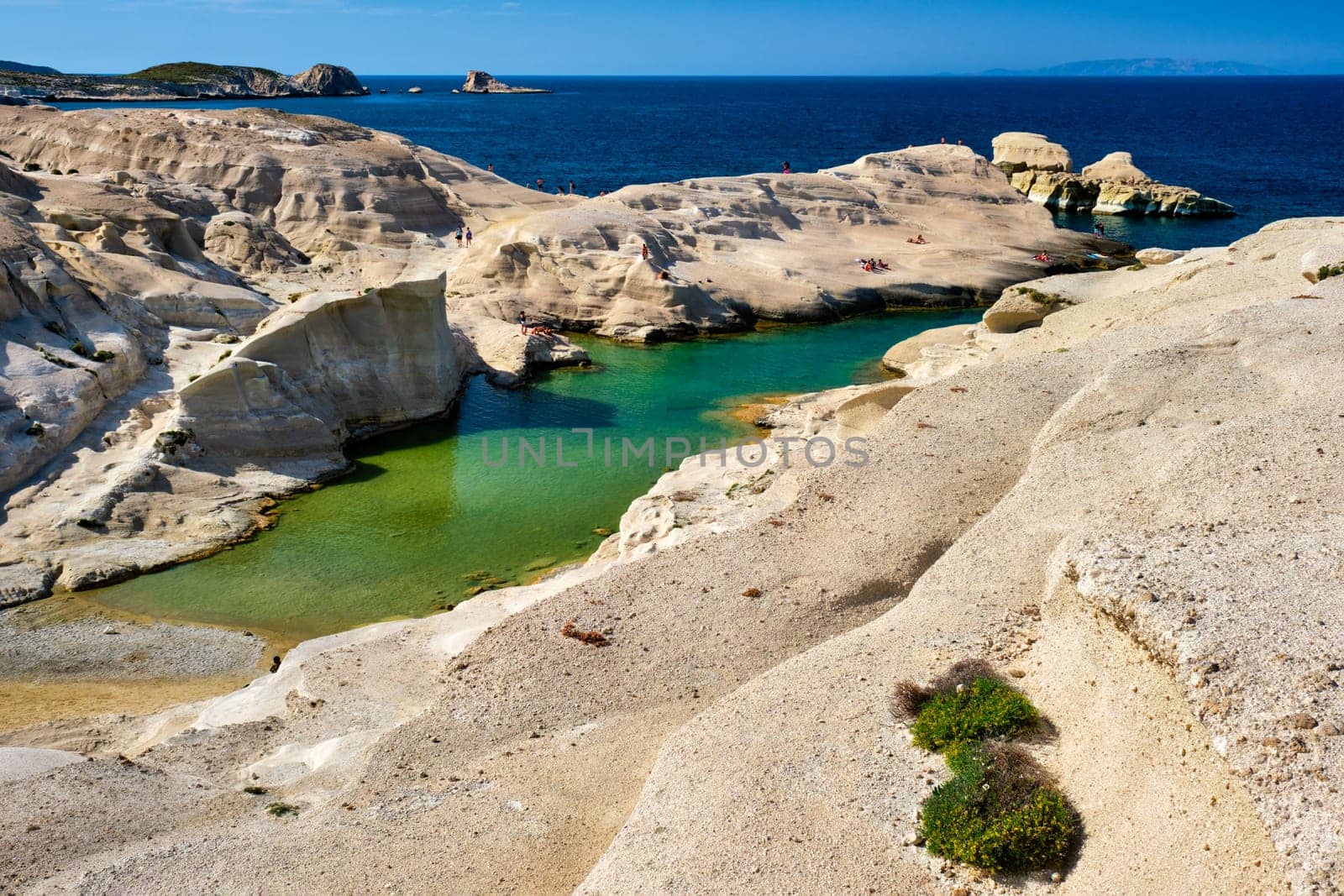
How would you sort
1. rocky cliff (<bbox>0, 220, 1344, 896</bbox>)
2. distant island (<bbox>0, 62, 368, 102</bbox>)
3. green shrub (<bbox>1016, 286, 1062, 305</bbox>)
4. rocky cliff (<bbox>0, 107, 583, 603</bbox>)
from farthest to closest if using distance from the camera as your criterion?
distant island (<bbox>0, 62, 368, 102</bbox>)
green shrub (<bbox>1016, 286, 1062, 305</bbox>)
rocky cliff (<bbox>0, 107, 583, 603</bbox>)
rocky cliff (<bbox>0, 220, 1344, 896</bbox>)

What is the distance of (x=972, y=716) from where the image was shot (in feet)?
39.0

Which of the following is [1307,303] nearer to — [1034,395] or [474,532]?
[1034,395]

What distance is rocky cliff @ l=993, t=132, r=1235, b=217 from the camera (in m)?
77.7

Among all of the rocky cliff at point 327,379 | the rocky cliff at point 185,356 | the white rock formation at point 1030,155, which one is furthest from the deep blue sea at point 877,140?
the rocky cliff at point 327,379

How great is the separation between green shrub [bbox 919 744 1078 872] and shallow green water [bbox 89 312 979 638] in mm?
14752

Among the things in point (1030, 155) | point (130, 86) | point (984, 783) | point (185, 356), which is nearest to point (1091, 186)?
point (1030, 155)

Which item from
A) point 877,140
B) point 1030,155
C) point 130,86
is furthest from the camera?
point 130,86

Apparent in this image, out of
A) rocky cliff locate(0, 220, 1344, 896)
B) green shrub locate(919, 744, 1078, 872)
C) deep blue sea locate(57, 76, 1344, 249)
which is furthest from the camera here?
deep blue sea locate(57, 76, 1344, 249)

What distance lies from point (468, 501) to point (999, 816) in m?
20.8

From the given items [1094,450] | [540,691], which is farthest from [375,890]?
[1094,450]

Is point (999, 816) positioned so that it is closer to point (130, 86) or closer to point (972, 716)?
point (972, 716)

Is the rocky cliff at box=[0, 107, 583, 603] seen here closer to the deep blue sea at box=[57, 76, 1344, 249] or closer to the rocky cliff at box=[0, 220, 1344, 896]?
the rocky cliff at box=[0, 220, 1344, 896]

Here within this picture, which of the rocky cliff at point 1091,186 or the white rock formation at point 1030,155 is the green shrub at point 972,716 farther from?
the white rock formation at point 1030,155

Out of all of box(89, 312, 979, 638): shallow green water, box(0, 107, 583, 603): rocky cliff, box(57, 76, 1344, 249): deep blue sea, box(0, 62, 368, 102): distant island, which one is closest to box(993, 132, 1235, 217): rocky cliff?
box(57, 76, 1344, 249): deep blue sea
